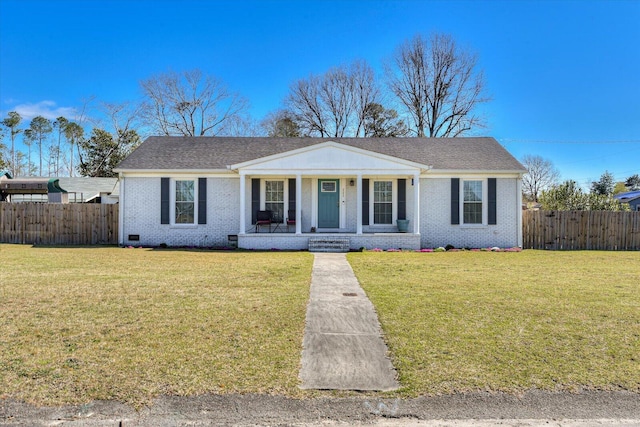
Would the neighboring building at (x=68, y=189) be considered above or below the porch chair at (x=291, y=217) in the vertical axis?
above

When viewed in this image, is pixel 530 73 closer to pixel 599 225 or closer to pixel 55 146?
pixel 599 225

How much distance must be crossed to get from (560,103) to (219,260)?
965 inches

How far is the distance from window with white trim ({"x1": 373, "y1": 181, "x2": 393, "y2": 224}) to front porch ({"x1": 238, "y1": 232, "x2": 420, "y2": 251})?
1.62 meters

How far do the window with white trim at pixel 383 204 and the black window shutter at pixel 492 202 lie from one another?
381 cm

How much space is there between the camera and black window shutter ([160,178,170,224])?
14.9 meters

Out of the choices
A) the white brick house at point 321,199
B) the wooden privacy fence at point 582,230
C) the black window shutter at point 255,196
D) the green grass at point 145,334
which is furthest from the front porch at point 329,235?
the green grass at point 145,334

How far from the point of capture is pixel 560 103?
2458 centimetres

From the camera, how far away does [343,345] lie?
412 cm

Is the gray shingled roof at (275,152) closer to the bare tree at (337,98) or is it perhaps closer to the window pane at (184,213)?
the window pane at (184,213)

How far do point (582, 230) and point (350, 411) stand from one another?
16.3 m

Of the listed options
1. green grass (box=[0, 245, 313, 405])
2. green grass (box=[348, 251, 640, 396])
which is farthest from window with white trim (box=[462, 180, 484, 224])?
green grass (box=[0, 245, 313, 405])

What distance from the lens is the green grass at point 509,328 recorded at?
3.27 m

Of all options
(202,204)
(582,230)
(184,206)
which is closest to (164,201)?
(184,206)

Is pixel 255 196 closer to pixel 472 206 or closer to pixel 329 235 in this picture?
pixel 329 235
